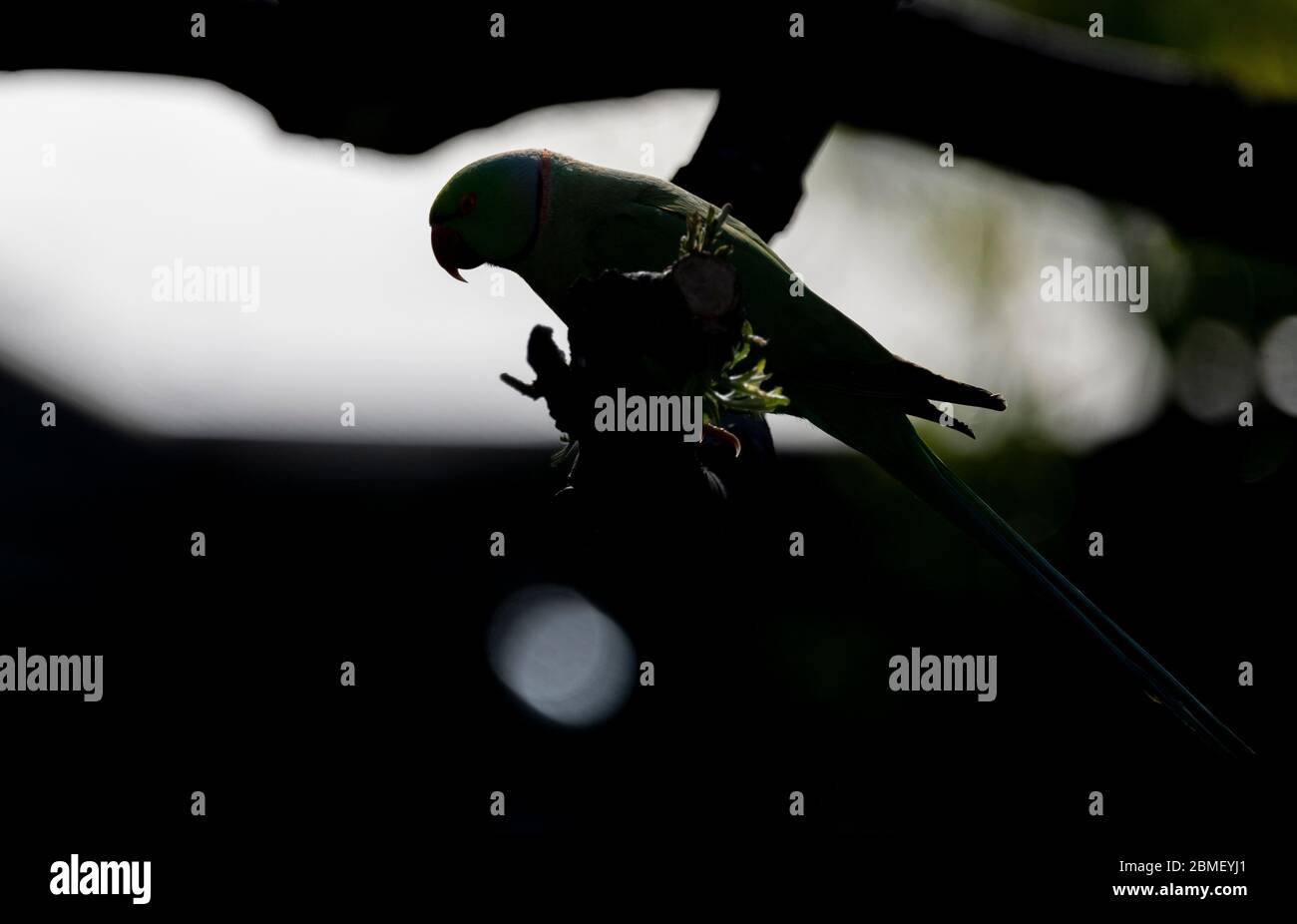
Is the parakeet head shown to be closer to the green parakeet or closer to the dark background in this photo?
the green parakeet

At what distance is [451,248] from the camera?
3525 millimetres

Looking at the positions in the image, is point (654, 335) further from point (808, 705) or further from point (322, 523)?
point (808, 705)

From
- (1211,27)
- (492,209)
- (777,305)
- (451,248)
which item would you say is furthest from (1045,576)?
(1211,27)

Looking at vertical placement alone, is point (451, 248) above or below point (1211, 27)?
below

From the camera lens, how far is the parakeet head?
11.0ft

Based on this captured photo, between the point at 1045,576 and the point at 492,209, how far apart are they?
199 cm

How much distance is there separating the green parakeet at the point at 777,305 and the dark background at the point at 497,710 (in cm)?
165

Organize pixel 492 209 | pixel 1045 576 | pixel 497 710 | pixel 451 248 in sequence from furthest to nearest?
pixel 497 710, pixel 451 248, pixel 492 209, pixel 1045 576

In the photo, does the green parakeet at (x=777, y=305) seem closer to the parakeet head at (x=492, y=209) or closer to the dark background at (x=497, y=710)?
the parakeet head at (x=492, y=209)

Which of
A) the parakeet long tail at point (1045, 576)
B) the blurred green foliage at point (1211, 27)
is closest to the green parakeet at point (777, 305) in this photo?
the parakeet long tail at point (1045, 576)

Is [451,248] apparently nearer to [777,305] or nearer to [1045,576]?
[777,305]
